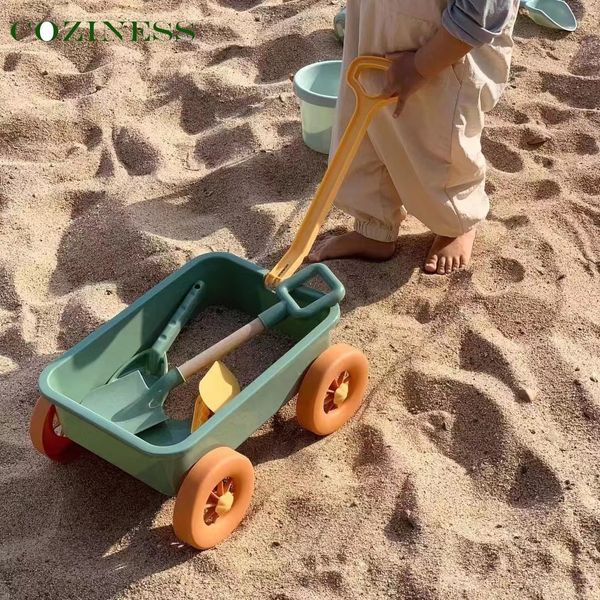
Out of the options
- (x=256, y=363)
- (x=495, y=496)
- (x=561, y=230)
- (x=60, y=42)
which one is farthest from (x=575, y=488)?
(x=60, y=42)

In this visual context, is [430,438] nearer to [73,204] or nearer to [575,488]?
[575,488]

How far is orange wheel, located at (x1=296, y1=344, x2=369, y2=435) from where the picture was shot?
1.65 metres

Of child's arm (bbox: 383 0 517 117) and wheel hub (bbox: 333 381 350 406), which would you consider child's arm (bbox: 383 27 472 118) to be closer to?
child's arm (bbox: 383 0 517 117)

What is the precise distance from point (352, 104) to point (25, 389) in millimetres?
877

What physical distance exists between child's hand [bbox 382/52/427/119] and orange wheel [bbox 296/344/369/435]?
480 millimetres

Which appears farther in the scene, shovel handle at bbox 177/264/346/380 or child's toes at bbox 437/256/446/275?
child's toes at bbox 437/256/446/275

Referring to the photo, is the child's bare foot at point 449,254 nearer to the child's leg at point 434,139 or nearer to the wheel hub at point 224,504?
the child's leg at point 434,139

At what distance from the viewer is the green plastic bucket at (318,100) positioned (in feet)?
7.71

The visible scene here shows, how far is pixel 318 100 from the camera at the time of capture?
2340 millimetres

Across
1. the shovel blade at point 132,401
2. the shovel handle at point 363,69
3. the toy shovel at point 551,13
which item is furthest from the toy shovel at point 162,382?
the toy shovel at point 551,13

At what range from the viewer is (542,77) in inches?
108

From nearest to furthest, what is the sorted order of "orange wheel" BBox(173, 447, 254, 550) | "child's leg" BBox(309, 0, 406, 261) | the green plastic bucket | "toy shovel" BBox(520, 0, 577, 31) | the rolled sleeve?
1. "orange wheel" BBox(173, 447, 254, 550)
2. the rolled sleeve
3. "child's leg" BBox(309, 0, 406, 261)
4. the green plastic bucket
5. "toy shovel" BBox(520, 0, 577, 31)

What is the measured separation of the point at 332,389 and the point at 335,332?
0.27 m

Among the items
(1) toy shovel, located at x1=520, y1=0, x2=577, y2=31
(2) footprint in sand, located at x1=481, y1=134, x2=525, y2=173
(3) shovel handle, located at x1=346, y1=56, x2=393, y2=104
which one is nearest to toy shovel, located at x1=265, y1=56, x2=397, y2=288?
(3) shovel handle, located at x1=346, y1=56, x2=393, y2=104
